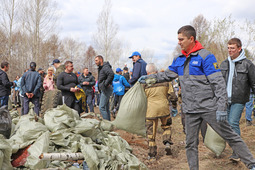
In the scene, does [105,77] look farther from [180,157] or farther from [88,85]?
[180,157]

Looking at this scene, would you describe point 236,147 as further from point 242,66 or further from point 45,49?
point 45,49

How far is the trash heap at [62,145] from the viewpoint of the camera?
255cm

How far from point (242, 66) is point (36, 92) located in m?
5.57

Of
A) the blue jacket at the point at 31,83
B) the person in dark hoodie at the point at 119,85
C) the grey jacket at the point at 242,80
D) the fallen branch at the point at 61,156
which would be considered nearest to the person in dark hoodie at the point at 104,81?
the blue jacket at the point at 31,83

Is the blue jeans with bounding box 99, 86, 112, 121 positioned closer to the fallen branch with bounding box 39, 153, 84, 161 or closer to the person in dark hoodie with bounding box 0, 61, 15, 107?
the person in dark hoodie with bounding box 0, 61, 15, 107

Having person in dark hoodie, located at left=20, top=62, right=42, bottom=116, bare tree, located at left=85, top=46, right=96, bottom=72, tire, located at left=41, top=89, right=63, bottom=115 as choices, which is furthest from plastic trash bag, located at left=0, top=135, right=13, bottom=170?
bare tree, located at left=85, top=46, right=96, bottom=72

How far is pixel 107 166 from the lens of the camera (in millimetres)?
2869

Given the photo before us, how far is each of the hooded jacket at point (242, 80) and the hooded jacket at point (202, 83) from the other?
4.18ft

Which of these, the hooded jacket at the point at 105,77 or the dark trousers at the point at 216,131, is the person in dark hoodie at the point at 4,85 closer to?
the hooded jacket at the point at 105,77

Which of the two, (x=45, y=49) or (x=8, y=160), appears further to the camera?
(x=45, y=49)

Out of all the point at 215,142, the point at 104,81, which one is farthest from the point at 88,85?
the point at 215,142

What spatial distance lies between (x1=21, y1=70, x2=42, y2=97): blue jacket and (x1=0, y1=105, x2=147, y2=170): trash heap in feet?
11.6

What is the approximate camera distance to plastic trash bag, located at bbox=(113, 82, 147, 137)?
3.72 m

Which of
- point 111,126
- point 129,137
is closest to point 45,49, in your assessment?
point 129,137
